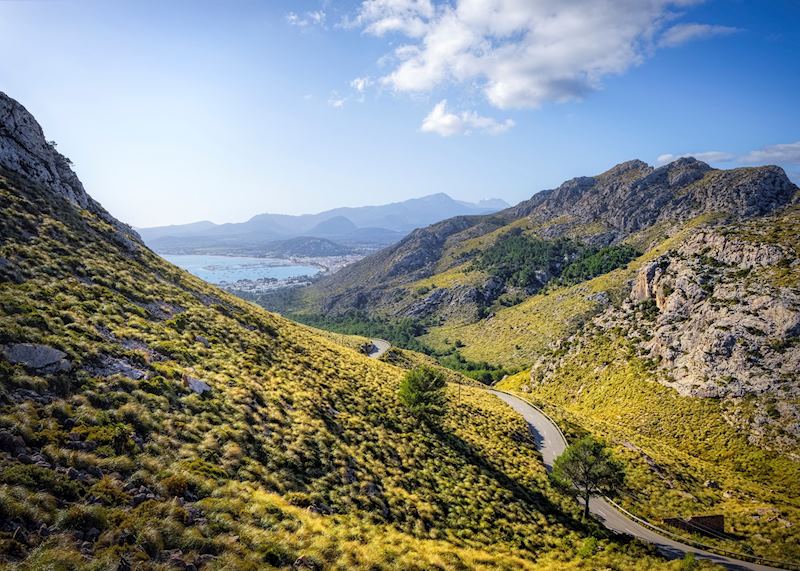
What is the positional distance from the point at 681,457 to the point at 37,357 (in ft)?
245

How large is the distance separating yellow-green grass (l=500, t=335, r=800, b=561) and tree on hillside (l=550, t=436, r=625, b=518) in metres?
8.41

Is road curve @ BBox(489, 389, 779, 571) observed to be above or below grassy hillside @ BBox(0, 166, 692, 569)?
below

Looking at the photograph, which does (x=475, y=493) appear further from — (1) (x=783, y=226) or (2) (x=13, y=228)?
(1) (x=783, y=226)

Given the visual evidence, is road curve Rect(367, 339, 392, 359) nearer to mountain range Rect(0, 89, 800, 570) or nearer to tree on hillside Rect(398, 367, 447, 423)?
mountain range Rect(0, 89, 800, 570)

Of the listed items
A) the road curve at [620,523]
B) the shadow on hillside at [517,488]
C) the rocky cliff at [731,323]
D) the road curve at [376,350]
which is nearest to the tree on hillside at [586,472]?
the shadow on hillside at [517,488]

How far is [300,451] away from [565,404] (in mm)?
81106

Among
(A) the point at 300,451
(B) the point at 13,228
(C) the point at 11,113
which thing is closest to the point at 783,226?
(A) the point at 300,451

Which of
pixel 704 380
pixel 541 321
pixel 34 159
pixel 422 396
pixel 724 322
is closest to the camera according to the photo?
pixel 34 159

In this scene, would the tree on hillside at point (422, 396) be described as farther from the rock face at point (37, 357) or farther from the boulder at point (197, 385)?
the rock face at point (37, 357)

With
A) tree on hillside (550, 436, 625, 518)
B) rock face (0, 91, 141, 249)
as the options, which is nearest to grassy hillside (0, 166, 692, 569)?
tree on hillside (550, 436, 625, 518)

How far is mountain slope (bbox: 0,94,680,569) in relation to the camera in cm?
1337

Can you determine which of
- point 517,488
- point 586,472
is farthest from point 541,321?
point 517,488

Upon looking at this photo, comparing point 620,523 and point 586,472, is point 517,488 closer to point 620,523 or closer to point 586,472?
point 586,472

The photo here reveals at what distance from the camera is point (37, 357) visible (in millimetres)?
18438
